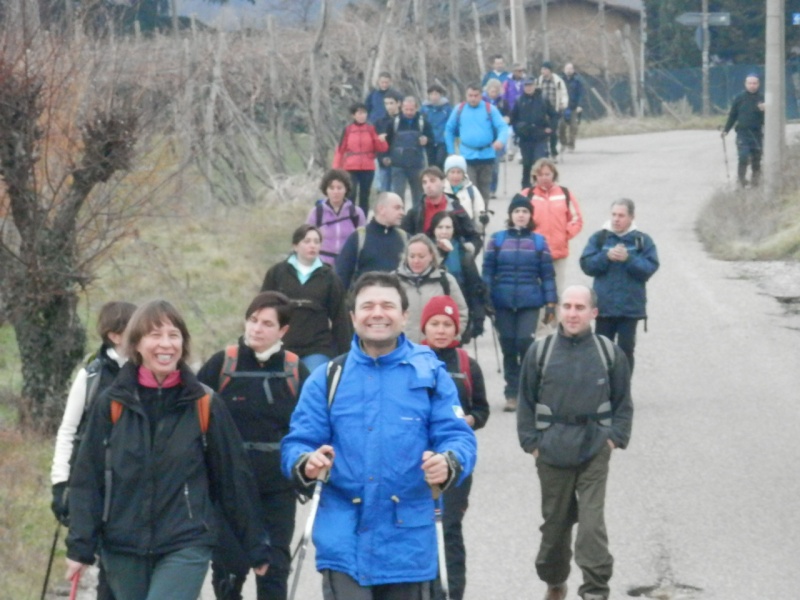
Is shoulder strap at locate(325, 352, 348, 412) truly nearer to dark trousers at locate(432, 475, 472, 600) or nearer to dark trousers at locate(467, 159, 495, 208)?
dark trousers at locate(432, 475, 472, 600)

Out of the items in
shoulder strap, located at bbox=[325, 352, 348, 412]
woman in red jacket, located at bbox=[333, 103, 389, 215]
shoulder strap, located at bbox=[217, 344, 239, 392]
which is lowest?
shoulder strap, located at bbox=[217, 344, 239, 392]

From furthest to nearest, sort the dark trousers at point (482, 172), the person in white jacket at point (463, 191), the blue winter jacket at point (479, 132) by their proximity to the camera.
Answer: the dark trousers at point (482, 172) → the blue winter jacket at point (479, 132) → the person in white jacket at point (463, 191)

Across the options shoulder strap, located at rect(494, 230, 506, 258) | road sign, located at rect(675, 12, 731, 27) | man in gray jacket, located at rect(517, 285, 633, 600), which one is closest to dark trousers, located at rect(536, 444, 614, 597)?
man in gray jacket, located at rect(517, 285, 633, 600)

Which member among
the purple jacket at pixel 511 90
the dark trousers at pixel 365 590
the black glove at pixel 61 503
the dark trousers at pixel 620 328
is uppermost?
the purple jacket at pixel 511 90

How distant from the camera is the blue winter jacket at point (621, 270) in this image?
10984mm

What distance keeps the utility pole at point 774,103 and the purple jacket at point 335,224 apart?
1090 centimetres

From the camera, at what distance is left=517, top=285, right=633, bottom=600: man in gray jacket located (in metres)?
7.29

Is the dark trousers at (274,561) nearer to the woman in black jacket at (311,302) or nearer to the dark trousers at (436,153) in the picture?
the woman in black jacket at (311,302)

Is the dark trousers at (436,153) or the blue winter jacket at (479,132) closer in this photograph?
the blue winter jacket at (479,132)

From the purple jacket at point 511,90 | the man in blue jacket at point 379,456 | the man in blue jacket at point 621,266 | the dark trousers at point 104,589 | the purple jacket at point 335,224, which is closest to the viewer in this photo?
the man in blue jacket at point 379,456

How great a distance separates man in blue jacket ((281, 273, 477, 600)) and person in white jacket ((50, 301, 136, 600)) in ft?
3.79

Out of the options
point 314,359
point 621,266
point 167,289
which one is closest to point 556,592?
point 314,359

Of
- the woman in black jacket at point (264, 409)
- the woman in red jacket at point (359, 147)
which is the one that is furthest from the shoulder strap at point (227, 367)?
the woman in red jacket at point (359, 147)

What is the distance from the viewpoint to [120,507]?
534 centimetres
